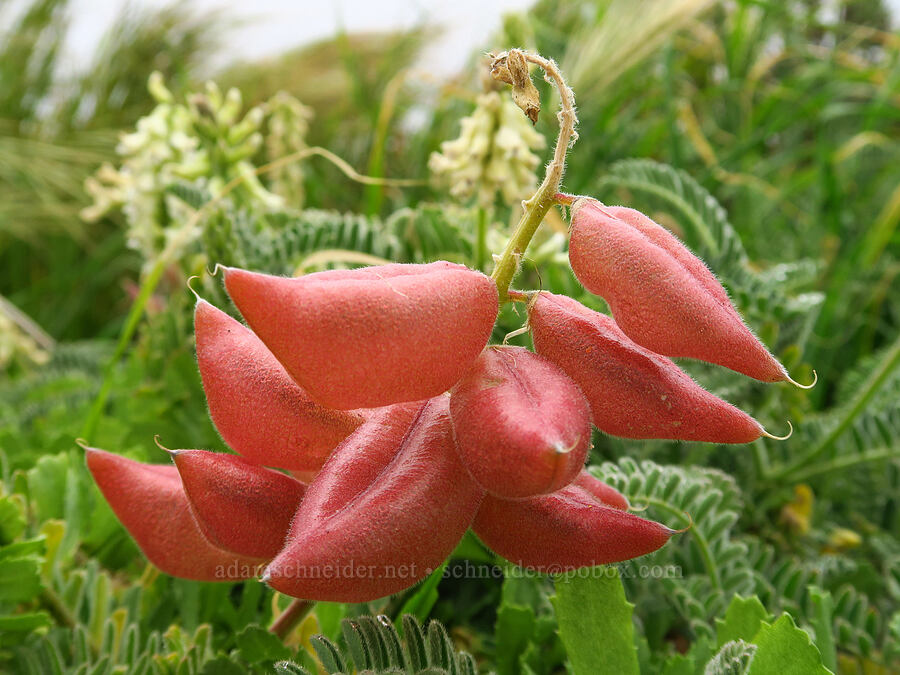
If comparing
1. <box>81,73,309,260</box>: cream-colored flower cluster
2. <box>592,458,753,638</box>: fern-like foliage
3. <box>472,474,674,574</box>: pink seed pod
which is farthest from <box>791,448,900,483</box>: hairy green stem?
<box>81,73,309,260</box>: cream-colored flower cluster

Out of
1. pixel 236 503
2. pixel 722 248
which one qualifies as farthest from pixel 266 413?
pixel 722 248

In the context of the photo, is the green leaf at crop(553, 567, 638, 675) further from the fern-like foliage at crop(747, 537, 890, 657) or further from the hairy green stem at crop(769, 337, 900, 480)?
the hairy green stem at crop(769, 337, 900, 480)

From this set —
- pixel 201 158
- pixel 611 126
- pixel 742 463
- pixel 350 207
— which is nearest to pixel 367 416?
pixel 742 463

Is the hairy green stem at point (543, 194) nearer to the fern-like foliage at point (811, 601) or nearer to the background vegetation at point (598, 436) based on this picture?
the background vegetation at point (598, 436)

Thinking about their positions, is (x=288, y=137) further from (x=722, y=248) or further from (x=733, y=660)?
(x=733, y=660)

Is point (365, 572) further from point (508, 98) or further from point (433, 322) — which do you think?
point (508, 98)

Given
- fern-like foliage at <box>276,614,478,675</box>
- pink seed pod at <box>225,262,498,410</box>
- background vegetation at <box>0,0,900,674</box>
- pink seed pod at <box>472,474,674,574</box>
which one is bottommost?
background vegetation at <box>0,0,900,674</box>

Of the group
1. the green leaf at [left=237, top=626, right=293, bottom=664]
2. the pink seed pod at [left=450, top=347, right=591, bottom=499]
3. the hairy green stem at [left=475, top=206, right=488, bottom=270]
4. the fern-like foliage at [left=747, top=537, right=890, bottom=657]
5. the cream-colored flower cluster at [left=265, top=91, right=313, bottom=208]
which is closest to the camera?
the pink seed pod at [left=450, top=347, right=591, bottom=499]
